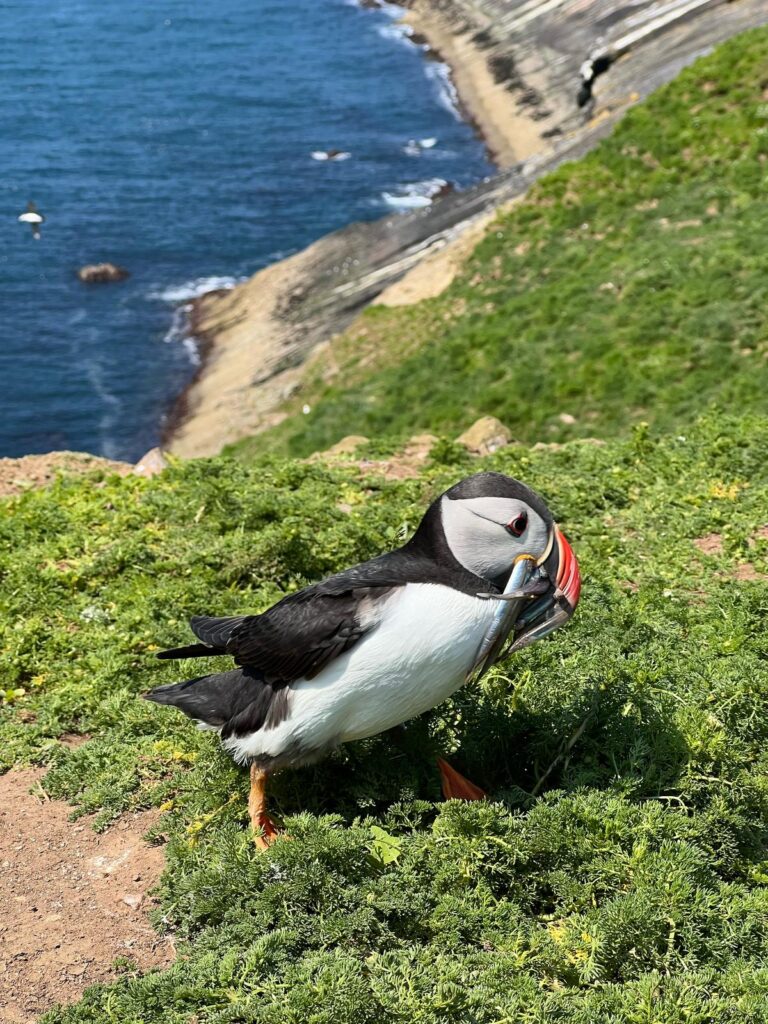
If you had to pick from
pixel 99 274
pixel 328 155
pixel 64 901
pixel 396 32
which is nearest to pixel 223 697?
pixel 64 901

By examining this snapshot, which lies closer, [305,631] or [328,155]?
[305,631]

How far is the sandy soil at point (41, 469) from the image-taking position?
43.8 feet

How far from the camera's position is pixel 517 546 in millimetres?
6055

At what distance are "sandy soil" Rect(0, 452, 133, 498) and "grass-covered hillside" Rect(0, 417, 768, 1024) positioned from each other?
2.53 meters

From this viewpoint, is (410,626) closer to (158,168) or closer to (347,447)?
(347,447)

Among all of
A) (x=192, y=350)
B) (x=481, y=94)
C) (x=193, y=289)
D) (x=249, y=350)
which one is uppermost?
(x=481, y=94)

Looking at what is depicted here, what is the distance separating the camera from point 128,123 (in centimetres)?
5962

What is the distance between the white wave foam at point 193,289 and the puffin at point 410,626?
40.2 m

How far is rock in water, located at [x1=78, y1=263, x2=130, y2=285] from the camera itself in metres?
45.3

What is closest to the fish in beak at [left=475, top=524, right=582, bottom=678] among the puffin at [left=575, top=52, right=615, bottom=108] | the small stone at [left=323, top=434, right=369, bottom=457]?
the small stone at [left=323, top=434, right=369, bottom=457]

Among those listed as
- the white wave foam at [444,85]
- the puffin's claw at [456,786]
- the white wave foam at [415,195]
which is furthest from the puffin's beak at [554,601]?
the white wave foam at [444,85]

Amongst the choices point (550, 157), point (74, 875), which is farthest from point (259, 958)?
point (550, 157)

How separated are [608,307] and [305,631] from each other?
1799 cm

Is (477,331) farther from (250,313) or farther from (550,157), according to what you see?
(250,313)
